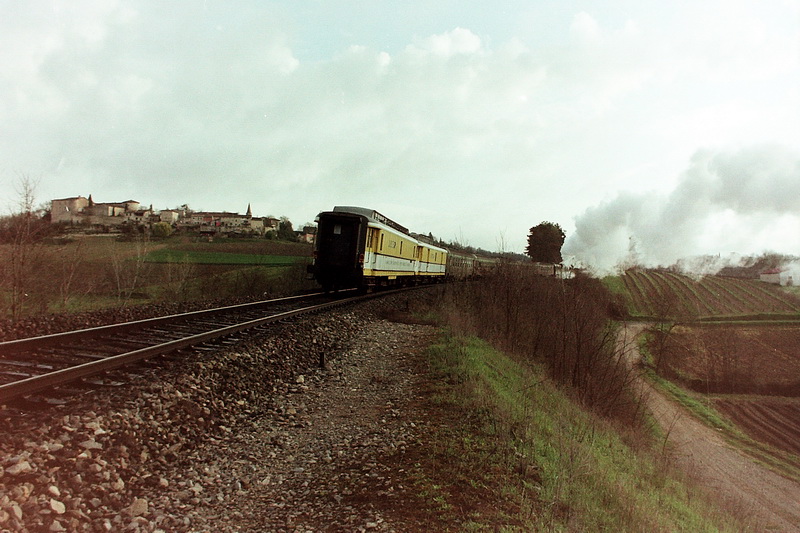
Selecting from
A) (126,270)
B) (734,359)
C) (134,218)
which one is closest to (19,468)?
(126,270)

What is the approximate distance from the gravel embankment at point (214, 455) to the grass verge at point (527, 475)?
50 centimetres

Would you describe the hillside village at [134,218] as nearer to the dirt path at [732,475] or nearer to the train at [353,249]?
the train at [353,249]

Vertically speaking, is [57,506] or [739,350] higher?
[57,506]

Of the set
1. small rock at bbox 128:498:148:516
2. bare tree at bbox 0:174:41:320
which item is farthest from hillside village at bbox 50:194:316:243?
small rock at bbox 128:498:148:516

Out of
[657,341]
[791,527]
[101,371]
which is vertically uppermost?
[101,371]

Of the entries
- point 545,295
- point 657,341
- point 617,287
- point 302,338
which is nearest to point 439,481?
point 302,338

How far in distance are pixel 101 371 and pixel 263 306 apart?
7.05 metres

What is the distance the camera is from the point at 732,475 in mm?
15445

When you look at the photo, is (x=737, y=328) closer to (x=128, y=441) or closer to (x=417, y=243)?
(x=417, y=243)

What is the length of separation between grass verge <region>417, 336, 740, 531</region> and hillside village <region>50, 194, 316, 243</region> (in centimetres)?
1263

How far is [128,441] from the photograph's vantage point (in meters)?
4.06

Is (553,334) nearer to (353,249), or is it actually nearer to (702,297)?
(353,249)

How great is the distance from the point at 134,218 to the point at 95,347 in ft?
123

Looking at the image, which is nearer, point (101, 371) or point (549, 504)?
point (549, 504)
